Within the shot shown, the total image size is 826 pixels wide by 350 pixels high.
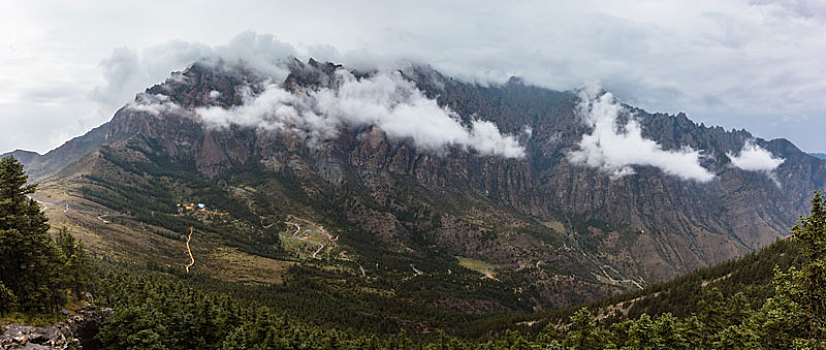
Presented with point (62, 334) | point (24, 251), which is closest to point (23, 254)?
point (24, 251)

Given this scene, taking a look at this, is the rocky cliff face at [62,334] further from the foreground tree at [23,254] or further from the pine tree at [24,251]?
the pine tree at [24,251]

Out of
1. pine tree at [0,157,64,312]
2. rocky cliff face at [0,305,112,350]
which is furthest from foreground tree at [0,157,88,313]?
rocky cliff face at [0,305,112,350]

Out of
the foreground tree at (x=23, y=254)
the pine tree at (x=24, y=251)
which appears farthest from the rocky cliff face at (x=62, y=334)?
the pine tree at (x=24, y=251)

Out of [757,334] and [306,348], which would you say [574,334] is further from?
[306,348]

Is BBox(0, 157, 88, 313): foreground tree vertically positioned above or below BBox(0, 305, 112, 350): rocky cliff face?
above

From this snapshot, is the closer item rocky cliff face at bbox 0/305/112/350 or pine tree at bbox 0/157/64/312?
rocky cliff face at bbox 0/305/112/350

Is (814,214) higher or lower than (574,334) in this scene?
higher

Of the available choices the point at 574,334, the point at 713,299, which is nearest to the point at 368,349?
the point at 574,334

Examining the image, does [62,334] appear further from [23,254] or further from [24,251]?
[24,251]

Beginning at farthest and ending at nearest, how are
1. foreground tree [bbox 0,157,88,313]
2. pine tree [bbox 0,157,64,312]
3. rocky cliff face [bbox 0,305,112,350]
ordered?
1. pine tree [bbox 0,157,64,312]
2. foreground tree [bbox 0,157,88,313]
3. rocky cliff face [bbox 0,305,112,350]

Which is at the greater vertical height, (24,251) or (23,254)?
(24,251)

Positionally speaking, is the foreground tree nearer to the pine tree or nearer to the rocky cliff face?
the pine tree
